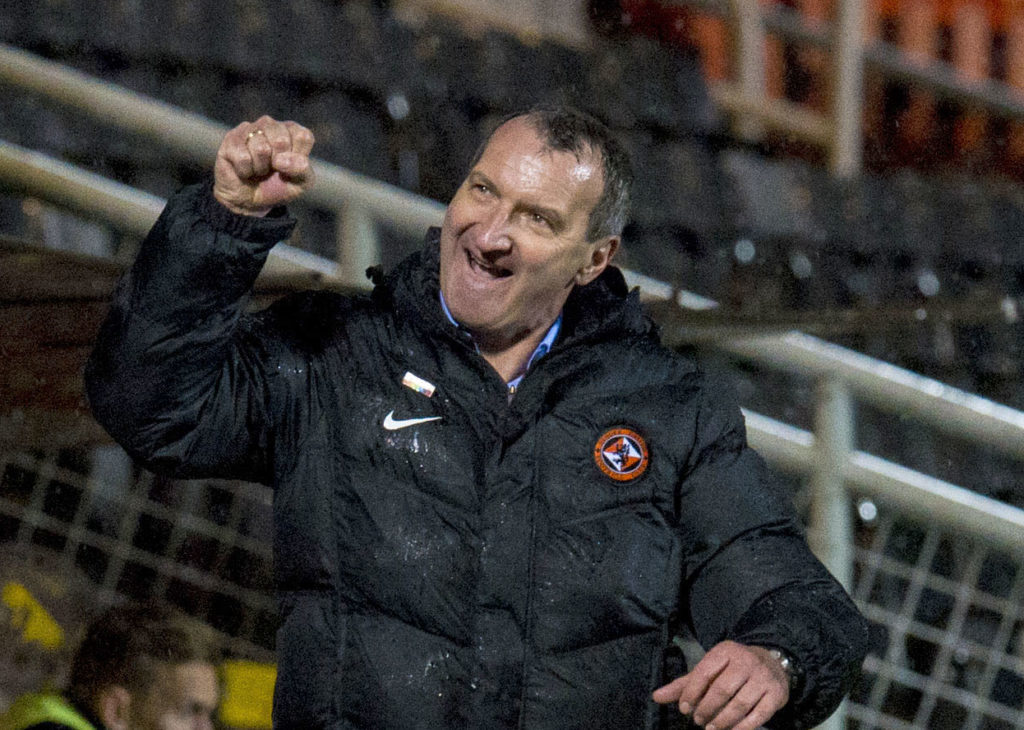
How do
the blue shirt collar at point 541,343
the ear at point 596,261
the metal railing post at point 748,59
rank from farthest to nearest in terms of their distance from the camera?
the metal railing post at point 748,59, the ear at point 596,261, the blue shirt collar at point 541,343

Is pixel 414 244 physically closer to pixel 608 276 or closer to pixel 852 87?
pixel 608 276

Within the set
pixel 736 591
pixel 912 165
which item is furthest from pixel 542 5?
pixel 736 591

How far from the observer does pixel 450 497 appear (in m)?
1.54

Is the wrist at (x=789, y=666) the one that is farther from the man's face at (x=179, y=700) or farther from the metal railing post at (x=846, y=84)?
the metal railing post at (x=846, y=84)

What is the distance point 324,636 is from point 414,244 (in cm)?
211

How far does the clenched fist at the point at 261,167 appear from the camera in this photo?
139cm

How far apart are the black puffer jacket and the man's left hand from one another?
0.07 m

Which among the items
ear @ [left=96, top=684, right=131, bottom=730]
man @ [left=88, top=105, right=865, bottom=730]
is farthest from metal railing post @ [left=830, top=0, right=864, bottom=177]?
ear @ [left=96, top=684, right=131, bottom=730]

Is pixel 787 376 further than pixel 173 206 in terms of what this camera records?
Yes

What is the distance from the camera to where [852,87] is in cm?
575

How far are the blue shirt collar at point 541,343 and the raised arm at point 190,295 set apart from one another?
26cm

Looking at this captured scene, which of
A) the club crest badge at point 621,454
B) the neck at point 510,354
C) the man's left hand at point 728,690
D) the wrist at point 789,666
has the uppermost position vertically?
the neck at point 510,354

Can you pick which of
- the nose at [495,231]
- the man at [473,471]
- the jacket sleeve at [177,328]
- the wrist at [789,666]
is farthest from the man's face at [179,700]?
the wrist at [789,666]

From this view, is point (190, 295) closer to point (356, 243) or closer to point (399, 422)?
point (399, 422)
